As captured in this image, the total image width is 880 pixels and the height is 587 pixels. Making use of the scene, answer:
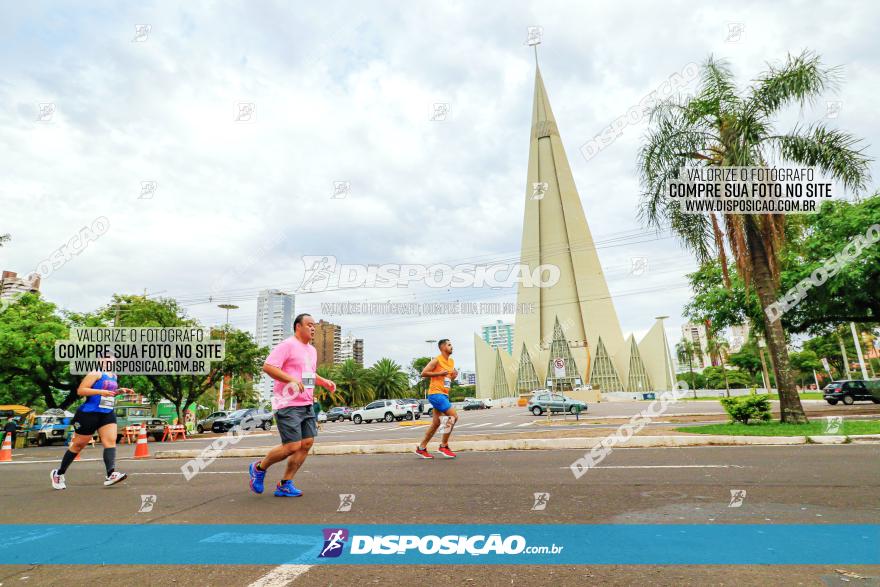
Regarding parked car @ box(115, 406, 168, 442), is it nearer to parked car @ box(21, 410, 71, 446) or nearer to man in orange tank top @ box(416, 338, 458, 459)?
parked car @ box(21, 410, 71, 446)

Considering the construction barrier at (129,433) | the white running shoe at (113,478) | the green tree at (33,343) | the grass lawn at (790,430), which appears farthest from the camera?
the green tree at (33,343)

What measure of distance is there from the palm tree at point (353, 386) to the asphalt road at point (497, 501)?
55.6m

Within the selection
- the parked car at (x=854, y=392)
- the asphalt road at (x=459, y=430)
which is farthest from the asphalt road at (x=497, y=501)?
the parked car at (x=854, y=392)

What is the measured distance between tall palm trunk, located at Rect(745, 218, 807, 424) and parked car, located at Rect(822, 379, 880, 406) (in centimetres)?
2043

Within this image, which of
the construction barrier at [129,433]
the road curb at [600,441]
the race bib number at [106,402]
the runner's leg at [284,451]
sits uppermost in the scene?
the race bib number at [106,402]

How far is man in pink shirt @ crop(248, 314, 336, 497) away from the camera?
196 inches

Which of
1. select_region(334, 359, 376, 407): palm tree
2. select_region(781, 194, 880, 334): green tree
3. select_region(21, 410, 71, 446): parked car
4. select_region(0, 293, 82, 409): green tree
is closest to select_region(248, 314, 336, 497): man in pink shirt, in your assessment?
select_region(781, 194, 880, 334): green tree

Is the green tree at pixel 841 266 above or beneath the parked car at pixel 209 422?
above

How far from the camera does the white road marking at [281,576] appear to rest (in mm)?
2592

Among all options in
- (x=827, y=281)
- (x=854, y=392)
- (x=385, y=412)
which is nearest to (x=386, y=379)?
(x=385, y=412)

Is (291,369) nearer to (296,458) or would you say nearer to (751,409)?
(296,458)

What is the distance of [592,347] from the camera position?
8044cm

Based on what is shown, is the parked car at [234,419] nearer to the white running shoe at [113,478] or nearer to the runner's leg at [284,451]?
the white running shoe at [113,478]

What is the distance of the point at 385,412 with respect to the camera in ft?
117
